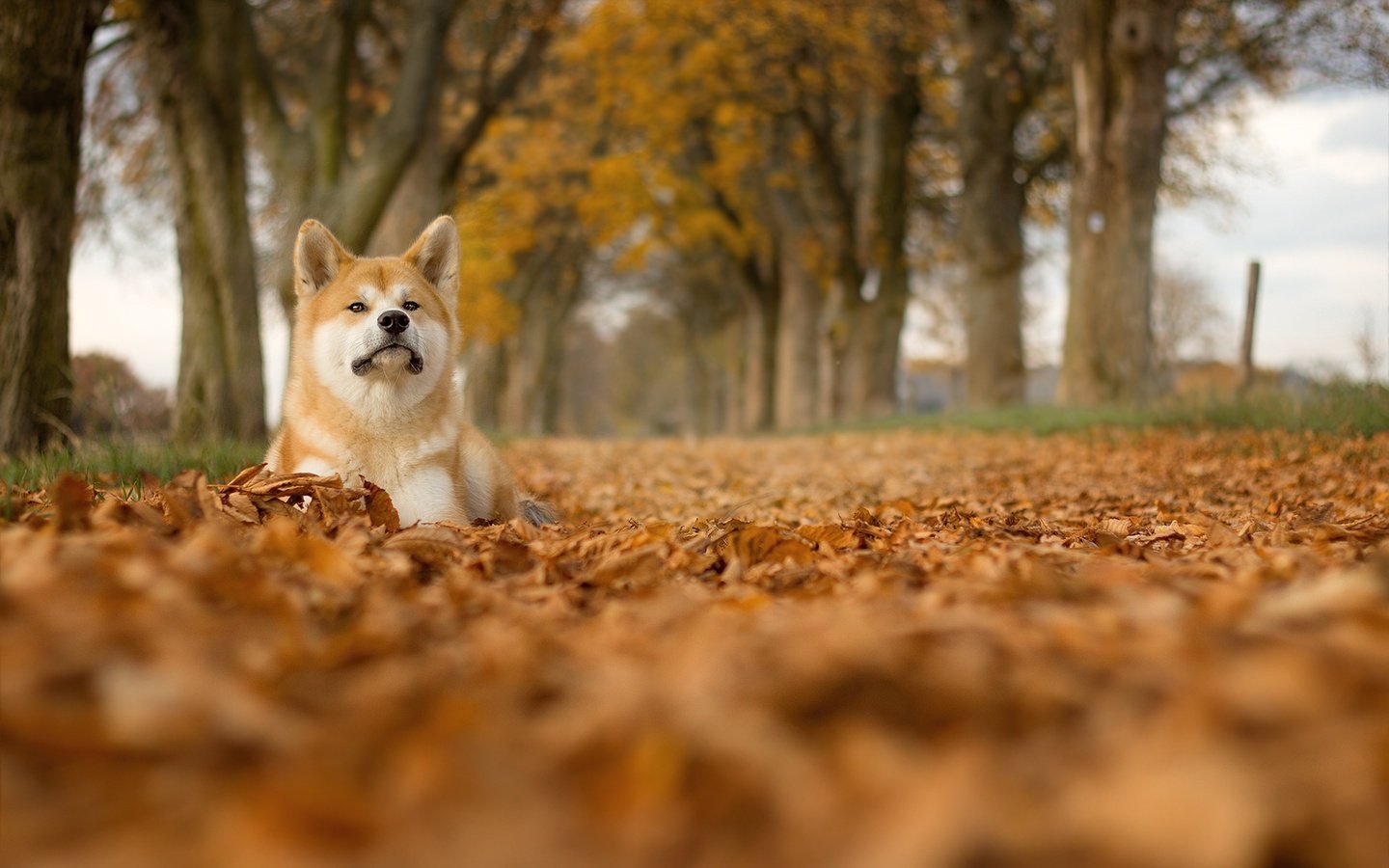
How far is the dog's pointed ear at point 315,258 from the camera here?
181 inches

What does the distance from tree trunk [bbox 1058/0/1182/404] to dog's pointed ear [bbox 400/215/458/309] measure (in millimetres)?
11180

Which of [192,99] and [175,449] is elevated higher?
[192,99]

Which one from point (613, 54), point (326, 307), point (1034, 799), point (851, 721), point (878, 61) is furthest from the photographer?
point (613, 54)

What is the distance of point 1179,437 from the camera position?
976 centimetres

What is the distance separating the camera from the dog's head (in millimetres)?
4355

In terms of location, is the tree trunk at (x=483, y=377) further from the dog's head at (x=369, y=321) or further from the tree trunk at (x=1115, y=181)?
the dog's head at (x=369, y=321)

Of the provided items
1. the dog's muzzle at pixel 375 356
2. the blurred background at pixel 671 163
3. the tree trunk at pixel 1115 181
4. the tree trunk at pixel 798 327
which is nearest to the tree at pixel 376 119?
the blurred background at pixel 671 163

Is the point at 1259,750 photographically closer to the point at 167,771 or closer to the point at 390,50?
the point at 167,771

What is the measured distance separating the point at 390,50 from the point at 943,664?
16944mm

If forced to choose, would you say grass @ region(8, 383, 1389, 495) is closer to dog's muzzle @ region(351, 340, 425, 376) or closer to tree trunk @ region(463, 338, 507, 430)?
dog's muzzle @ region(351, 340, 425, 376)

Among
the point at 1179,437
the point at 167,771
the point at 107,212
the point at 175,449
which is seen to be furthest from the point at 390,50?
the point at 167,771

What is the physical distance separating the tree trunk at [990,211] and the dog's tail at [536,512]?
14.1m

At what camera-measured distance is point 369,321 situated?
434 centimetres

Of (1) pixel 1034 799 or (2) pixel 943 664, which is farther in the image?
(2) pixel 943 664
